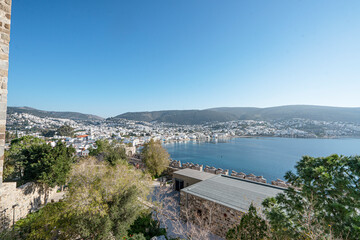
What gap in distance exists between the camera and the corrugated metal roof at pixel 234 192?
6.42 m

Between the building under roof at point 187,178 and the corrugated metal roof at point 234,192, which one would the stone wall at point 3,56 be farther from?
the building under roof at point 187,178

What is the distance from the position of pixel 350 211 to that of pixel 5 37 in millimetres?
6471

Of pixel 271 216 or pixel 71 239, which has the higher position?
pixel 271 216

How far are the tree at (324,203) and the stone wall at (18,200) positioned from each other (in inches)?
443

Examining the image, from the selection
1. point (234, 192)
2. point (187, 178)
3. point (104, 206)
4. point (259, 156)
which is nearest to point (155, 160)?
point (187, 178)

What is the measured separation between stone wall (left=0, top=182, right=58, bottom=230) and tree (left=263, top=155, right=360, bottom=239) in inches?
443

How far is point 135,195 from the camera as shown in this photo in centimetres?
605

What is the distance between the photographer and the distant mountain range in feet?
336

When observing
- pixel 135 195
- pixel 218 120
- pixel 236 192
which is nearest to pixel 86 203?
pixel 135 195

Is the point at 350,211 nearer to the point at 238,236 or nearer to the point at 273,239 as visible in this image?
the point at 273,239

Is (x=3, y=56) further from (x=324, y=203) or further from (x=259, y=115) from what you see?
(x=259, y=115)

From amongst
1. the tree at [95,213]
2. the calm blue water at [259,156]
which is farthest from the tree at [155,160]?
the calm blue water at [259,156]

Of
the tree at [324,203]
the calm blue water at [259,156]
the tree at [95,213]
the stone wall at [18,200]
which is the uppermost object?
the tree at [324,203]

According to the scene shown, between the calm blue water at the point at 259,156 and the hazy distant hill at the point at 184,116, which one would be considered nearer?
the calm blue water at the point at 259,156
